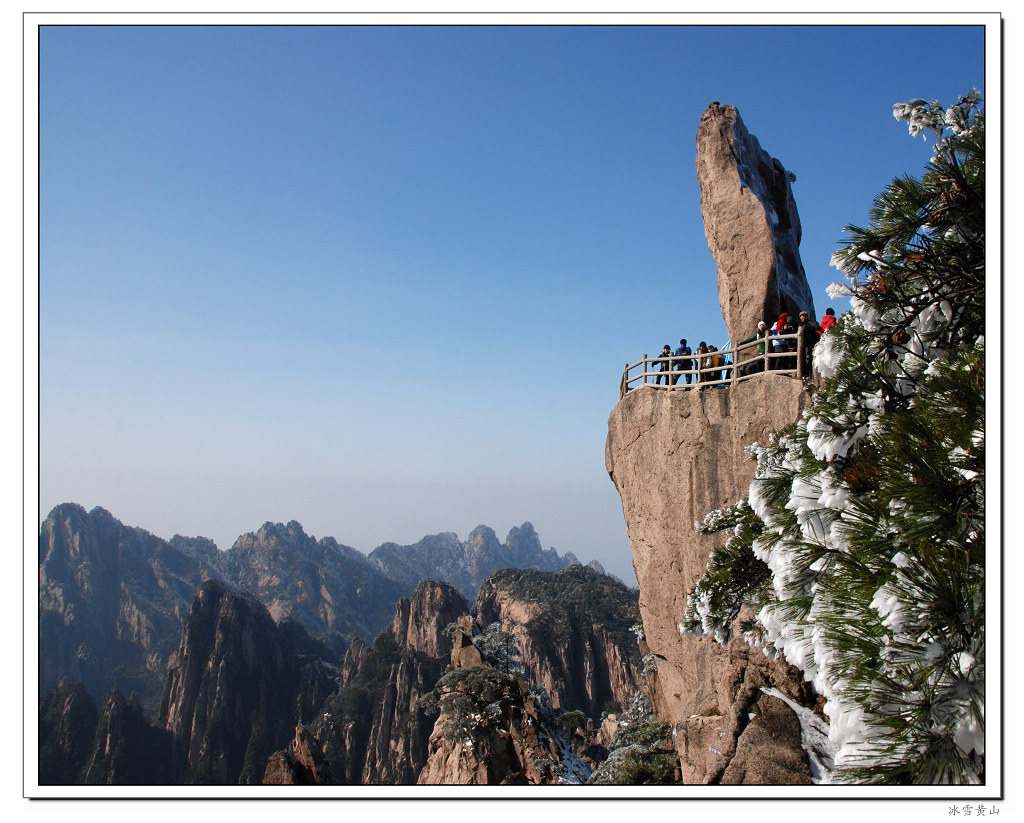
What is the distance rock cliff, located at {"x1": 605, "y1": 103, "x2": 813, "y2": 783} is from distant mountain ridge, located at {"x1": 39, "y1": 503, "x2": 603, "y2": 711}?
3952 inches

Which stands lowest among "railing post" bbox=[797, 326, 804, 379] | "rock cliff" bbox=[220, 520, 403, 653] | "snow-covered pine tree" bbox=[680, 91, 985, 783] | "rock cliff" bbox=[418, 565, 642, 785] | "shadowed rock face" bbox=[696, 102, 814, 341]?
"rock cliff" bbox=[220, 520, 403, 653]

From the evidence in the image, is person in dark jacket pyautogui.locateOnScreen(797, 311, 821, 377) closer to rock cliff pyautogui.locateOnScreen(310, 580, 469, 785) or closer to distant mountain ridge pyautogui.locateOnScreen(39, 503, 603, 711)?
rock cliff pyautogui.locateOnScreen(310, 580, 469, 785)

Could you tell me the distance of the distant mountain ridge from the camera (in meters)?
120

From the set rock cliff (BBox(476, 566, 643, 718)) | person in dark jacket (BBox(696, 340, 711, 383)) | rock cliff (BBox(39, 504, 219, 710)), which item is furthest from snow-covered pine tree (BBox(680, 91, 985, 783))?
rock cliff (BBox(39, 504, 219, 710))

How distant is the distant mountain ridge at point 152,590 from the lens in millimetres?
119812

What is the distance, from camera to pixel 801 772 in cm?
720

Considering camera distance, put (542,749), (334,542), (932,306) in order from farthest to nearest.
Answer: (334,542), (542,749), (932,306)

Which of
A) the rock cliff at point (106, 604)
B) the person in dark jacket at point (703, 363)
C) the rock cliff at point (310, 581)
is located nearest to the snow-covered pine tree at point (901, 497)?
the person in dark jacket at point (703, 363)

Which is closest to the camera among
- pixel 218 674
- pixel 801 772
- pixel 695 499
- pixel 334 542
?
pixel 801 772

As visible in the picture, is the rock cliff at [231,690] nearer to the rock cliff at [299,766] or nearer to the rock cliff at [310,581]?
the rock cliff at [310,581]

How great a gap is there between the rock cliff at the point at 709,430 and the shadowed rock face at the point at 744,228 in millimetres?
27
